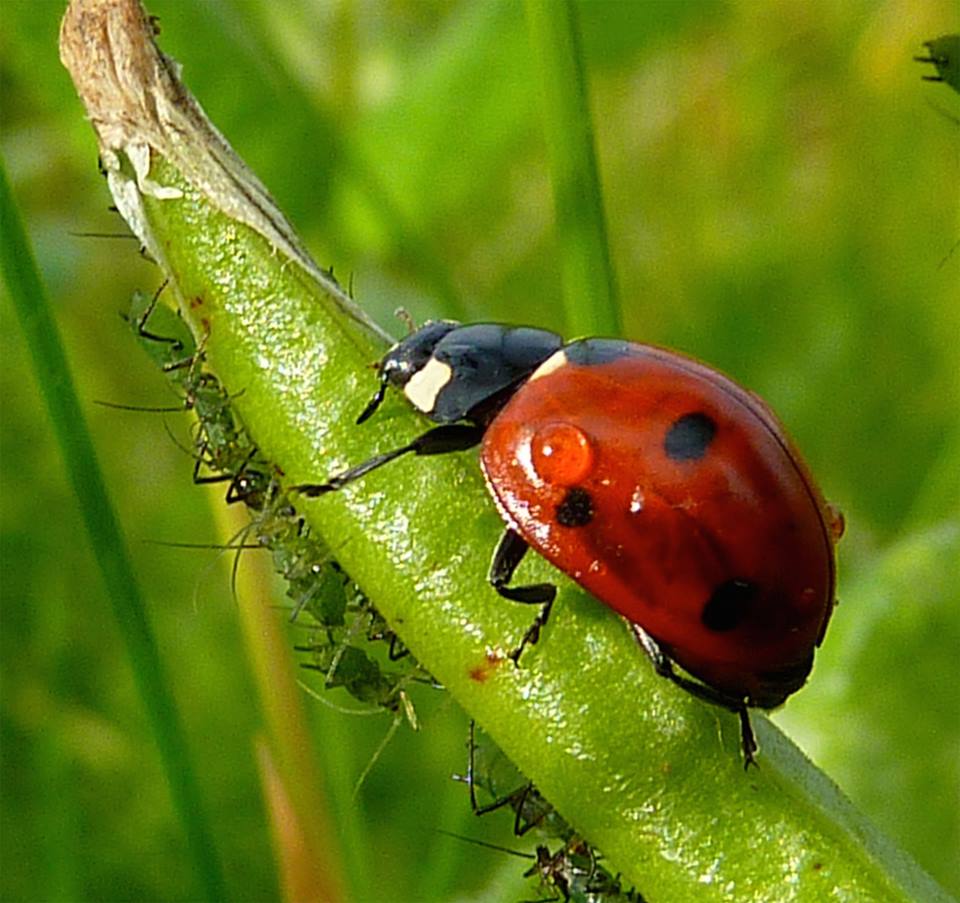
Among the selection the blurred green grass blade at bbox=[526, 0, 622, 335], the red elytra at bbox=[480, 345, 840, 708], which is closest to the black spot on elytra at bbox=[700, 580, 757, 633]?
the red elytra at bbox=[480, 345, 840, 708]

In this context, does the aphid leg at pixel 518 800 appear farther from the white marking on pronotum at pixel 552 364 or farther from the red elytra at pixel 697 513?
the white marking on pronotum at pixel 552 364

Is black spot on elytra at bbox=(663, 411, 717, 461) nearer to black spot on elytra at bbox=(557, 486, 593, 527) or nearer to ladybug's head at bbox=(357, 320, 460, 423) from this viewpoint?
black spot on elytra at bbox=(557, 486, 593, 527)

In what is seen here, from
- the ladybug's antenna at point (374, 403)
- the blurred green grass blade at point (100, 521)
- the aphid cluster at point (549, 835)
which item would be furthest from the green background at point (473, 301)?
the ladybug's antenna at point (374, 403)

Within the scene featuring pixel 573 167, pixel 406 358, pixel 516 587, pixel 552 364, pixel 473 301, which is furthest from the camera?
pixel 473 301

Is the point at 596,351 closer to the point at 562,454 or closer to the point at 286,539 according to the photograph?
the point at 562,454

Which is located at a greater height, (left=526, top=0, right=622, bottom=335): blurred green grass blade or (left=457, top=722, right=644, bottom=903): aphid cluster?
(left=526, top=0, right=622, bottom=335): blurred green grass blade

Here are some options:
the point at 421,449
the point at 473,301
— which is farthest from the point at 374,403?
the point at 473,301

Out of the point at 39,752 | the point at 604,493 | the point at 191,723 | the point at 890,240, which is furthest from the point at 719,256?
the point at 604,493
